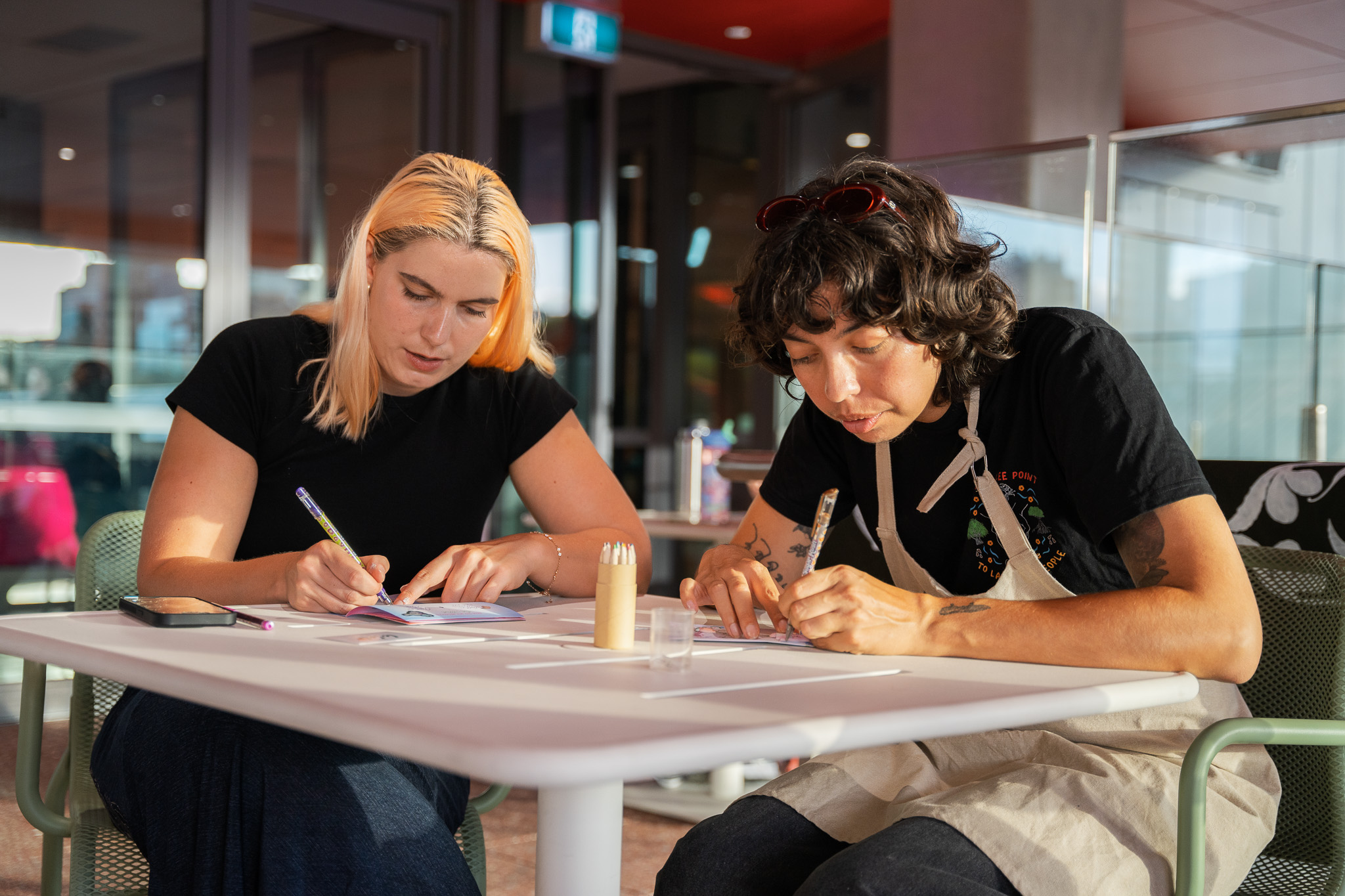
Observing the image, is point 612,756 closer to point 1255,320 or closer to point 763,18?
point 1255,320

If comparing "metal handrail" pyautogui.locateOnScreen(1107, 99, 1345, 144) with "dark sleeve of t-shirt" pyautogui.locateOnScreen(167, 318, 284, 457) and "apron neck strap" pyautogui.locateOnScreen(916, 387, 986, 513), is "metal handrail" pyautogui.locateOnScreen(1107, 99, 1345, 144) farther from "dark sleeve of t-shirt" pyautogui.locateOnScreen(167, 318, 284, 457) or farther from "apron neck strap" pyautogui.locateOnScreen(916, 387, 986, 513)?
"dark sleeve of t-shirt" pyautogui.locateOnScreen(167, 318, 284, 457)

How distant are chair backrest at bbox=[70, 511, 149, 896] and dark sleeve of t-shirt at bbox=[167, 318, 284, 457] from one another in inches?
7.0

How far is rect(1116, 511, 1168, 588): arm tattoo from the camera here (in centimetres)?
134

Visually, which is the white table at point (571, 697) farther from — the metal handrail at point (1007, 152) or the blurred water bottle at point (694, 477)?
the blurred water bottle at point (694, 477)

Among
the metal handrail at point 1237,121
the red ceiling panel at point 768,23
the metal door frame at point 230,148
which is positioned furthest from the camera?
the red ceiling panel at point 768,23

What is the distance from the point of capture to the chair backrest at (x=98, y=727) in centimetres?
156

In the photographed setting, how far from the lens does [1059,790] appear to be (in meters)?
1.26

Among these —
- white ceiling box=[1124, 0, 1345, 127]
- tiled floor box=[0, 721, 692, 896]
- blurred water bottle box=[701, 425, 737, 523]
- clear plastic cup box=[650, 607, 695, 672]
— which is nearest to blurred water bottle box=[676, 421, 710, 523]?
blurred water bottle box=[701, 425, 737, 523]

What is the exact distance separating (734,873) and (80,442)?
3925 millimetres

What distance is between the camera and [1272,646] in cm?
155

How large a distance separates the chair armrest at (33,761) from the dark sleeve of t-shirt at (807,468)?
1003 mm

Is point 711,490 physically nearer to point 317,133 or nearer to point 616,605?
point 317,133

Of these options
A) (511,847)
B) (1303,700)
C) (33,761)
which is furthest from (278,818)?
(511,847)

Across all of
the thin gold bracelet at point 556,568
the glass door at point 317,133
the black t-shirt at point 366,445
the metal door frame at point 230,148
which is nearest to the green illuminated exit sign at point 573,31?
the glass door at point 317,133
